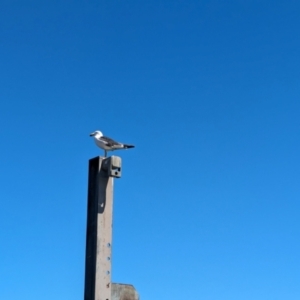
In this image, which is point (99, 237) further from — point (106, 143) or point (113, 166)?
point (106, 143)

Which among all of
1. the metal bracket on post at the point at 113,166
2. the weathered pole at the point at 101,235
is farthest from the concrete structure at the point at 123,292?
the metal bracket on post at the point at 113,166

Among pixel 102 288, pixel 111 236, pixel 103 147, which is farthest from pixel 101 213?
pixel 103 147

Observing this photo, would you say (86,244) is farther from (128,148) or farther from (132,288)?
(128,148)

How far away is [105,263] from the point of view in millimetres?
5961

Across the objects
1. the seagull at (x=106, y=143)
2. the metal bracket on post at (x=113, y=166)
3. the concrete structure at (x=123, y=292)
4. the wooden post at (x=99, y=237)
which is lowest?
the concrete structure at (x=123, y=292)

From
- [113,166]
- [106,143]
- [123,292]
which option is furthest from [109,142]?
[123,292]

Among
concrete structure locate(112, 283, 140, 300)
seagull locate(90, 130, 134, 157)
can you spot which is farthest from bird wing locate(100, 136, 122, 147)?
concrete structure locate(112, 283, 140, 300)

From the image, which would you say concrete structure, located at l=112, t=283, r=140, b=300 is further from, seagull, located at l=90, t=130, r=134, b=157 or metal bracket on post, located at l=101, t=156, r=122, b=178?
seagull, located at l=90, t=130, r=134, b=157

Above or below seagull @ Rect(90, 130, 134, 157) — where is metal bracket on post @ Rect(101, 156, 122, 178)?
below

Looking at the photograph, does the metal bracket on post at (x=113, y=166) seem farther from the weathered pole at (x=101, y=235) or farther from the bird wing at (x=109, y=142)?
the bird wing at (x=109, y=142)

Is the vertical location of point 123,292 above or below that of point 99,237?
below

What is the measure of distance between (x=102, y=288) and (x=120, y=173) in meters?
1.32

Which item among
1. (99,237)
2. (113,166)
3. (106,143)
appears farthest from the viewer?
(106,143)

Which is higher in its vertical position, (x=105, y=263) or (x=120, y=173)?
(x=120, y=173)
